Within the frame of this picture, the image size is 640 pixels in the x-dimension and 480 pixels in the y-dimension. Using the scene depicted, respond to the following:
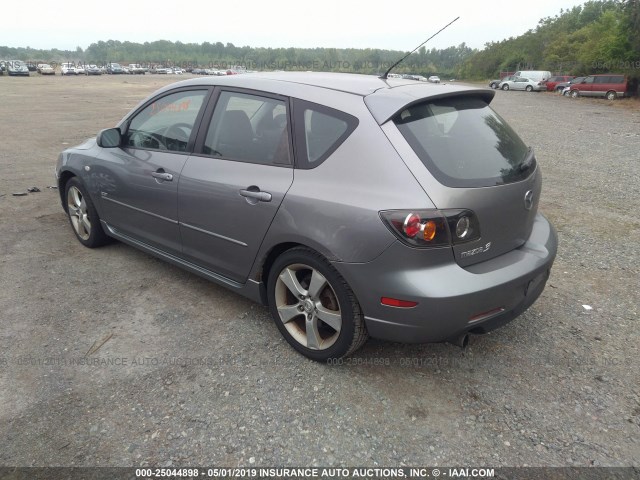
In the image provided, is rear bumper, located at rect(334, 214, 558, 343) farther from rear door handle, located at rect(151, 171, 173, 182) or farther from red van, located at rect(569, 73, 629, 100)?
red van, located at rect(569, 73, 629, 100)

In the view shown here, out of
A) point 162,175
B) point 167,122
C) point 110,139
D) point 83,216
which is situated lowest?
point 83,216

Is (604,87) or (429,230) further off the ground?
(429,230)

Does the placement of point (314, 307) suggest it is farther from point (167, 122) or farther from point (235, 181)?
point (167, 122)

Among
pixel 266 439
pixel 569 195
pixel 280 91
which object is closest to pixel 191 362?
pixel 266 439

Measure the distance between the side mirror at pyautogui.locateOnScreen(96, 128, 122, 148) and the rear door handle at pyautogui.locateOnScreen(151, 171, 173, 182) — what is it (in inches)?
24.3

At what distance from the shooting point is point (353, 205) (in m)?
2.52

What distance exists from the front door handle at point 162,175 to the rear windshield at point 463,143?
1820 millimetres

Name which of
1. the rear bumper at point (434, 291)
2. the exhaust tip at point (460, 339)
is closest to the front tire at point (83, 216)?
the rear bumper at point (434, 291)

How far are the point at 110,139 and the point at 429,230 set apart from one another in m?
2.94

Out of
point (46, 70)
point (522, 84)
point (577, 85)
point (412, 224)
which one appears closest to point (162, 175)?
point (412, 224)

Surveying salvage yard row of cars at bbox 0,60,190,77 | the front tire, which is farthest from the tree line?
salvage yard row of cars at bbox 0,60,190,77

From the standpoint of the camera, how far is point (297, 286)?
292cm

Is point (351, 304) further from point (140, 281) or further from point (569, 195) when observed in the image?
point (569, 195)

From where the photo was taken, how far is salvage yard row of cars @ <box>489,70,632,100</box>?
31.4 metres
